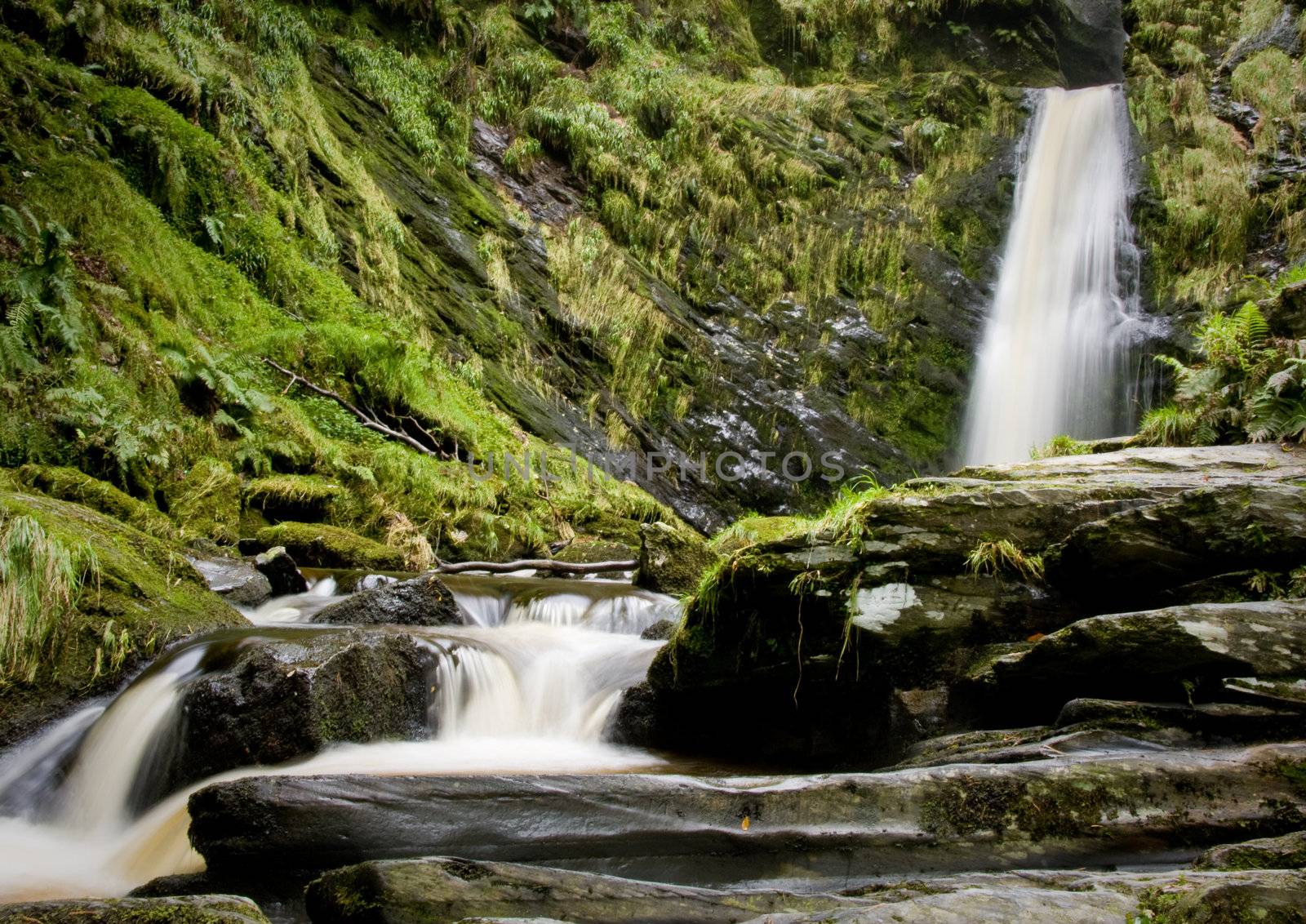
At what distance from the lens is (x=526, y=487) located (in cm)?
1055

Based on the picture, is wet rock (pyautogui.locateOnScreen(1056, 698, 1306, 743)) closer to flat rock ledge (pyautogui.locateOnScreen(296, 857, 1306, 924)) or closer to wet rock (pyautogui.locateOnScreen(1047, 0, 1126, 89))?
flat rock ledge (pyautogui.locateOnScreen(296, 857, 1306, 924))

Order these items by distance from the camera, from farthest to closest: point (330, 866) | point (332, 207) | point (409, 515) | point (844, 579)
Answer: point (332, 207) → point (409, 515) → point (844, 579) → point (330, 866)

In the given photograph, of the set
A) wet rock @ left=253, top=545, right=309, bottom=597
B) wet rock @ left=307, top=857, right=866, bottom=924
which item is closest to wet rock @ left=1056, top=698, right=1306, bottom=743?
wet rock @ left=307, top=857, right=866, bottom=924

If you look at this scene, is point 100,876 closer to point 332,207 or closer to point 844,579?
point 844,579

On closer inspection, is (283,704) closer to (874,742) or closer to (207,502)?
(874,742)

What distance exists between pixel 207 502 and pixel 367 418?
9.70ft

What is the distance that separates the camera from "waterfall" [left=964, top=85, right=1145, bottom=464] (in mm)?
15243

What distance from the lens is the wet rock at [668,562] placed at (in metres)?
7.38

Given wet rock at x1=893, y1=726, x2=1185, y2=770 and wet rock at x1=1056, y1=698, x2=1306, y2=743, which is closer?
wet rock at x1=1056, y1=698, x2=1306, y2=743

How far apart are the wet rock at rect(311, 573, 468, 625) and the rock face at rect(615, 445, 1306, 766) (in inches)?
83.6

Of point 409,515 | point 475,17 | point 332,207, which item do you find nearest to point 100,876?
point 409,515

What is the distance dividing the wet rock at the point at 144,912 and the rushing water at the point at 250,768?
1215 millimetres

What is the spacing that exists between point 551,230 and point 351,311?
18.9 ft

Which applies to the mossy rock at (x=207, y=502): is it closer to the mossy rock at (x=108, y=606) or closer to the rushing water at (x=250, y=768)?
the rushing water at (x=250, y=768)
